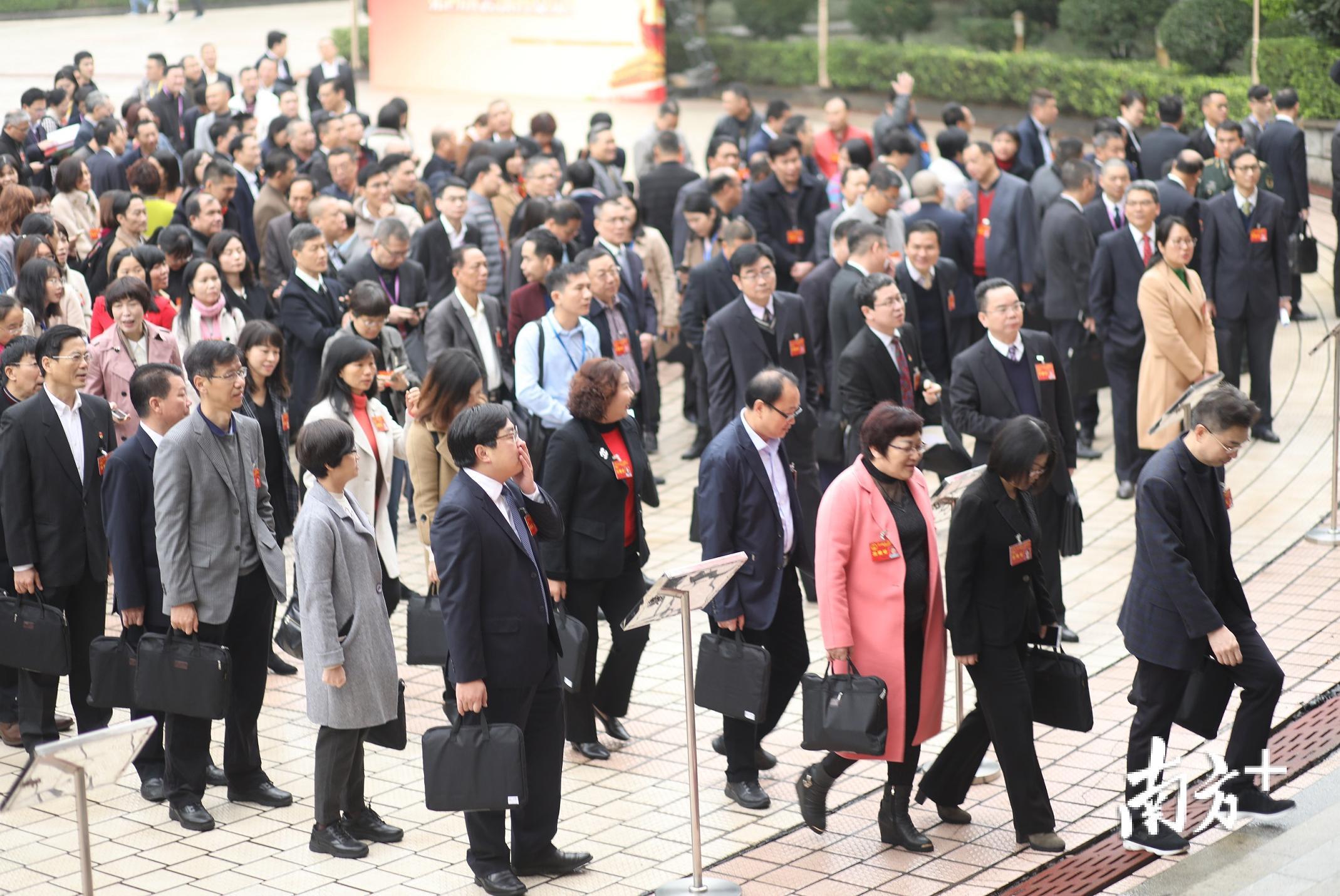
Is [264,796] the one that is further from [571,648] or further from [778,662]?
[778,662]

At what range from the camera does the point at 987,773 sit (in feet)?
23.9

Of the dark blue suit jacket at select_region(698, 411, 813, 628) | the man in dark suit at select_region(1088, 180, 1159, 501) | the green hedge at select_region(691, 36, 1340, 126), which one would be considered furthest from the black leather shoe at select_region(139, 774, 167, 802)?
the green hedge at select_region(691, 36, 1340, 126)

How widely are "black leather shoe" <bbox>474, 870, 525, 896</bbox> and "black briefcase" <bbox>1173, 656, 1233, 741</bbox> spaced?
2694 millimetres

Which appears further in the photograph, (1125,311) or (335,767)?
(1125,311)

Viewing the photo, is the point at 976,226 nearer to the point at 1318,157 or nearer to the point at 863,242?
the point at 863,242

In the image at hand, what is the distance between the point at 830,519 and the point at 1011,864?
1487 mm

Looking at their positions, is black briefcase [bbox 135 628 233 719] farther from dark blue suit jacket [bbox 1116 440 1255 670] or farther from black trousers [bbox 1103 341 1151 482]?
black trousers [bbox 1103 341 1151 482]

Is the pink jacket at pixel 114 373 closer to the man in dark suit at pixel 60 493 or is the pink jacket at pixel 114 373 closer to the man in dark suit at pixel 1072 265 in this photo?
the man in dark suit at pixel 60 493

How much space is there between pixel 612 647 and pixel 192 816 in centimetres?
197

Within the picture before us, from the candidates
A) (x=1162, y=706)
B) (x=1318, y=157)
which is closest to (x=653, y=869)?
(x=1162, y=706)

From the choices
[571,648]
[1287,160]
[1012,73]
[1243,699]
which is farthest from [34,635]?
[1012,73]

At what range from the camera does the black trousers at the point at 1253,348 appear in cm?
1200

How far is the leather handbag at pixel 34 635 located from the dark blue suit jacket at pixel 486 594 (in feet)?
6.93

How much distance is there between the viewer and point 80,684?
24.8 feet
